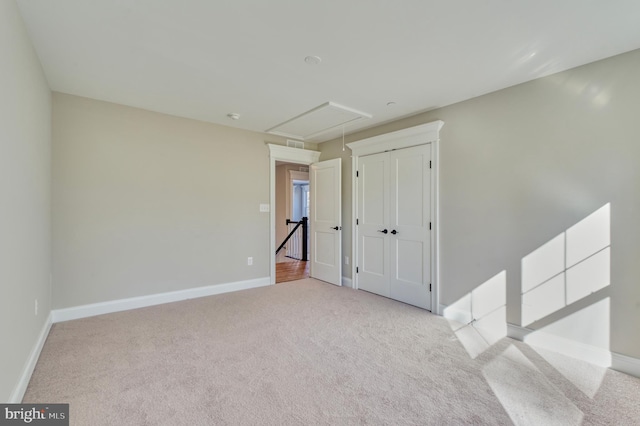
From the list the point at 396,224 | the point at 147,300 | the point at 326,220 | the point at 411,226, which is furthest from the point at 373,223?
the point at 147,300

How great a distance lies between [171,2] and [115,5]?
14.7 inches

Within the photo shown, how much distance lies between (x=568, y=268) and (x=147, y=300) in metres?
4.68

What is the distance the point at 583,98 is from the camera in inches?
94.2

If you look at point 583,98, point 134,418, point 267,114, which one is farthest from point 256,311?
point 583,98

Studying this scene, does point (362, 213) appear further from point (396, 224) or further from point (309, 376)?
point (309, 376)

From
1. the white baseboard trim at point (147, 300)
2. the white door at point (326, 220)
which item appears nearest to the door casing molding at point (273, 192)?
the white baseboard trim at point (147, 300)

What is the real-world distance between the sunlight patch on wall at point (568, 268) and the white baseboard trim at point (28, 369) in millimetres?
4062

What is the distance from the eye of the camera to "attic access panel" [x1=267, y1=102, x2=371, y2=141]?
355 centimetres

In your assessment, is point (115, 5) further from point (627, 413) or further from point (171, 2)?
point (627, 413)

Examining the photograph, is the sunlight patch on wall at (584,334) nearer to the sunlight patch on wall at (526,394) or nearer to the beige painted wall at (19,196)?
the sunlight patch on wall at (526,394)

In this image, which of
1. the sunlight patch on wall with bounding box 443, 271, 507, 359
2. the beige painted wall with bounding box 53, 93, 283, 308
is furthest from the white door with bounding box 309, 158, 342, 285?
the sunlight patch on wall with bounding box 443, 271, 507, 359

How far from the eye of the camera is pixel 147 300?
3600mm

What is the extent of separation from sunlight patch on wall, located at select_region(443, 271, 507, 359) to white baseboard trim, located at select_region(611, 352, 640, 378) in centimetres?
78

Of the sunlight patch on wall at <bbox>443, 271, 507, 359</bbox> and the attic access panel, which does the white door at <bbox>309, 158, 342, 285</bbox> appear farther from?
the sunlight patch on wall at <bbox>443, 271, 507, 359</bbox>
